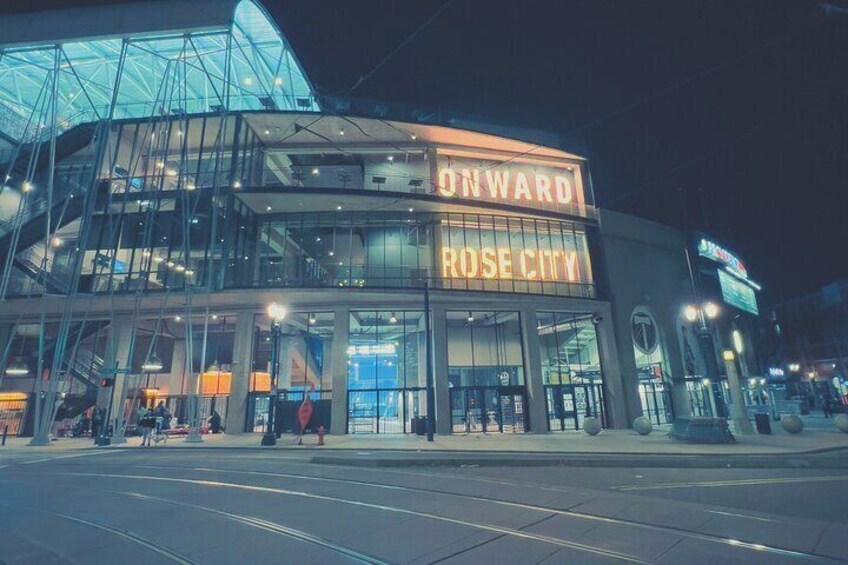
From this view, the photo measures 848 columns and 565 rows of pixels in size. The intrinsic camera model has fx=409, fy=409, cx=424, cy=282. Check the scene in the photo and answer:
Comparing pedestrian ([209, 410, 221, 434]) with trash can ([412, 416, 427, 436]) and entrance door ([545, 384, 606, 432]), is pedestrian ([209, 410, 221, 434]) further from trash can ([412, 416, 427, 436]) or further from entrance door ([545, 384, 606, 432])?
entrance door ([545, 384, 606, 432])

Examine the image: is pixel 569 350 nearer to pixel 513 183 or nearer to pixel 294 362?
pixel 513 183

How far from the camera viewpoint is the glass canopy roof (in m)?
26.9

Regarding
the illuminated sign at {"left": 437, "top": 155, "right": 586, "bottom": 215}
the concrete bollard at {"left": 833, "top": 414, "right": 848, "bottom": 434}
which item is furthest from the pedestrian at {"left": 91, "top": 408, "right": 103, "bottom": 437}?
the concrete bollard at {"left": 833, "top": 414, "right": 848, "bottom": 434}

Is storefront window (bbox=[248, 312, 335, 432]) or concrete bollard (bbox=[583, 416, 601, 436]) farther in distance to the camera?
storefront window (bbox=[248, 312, 335, 432])

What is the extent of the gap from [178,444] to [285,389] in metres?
6.79

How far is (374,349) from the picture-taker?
26.3 m

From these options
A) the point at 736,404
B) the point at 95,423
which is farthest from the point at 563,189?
the point at 95,423

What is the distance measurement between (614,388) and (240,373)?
23.2m

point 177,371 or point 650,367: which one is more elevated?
point 177,371

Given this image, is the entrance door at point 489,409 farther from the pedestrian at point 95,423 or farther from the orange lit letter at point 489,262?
the pedestrian at point 95,423

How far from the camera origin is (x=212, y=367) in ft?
92.3

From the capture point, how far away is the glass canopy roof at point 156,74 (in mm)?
26859

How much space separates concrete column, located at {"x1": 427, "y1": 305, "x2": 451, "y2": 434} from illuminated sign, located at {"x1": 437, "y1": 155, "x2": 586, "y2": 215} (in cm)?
925

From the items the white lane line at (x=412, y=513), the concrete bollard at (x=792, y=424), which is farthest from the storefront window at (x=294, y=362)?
the concrete bollard at (x=792, y=424)
